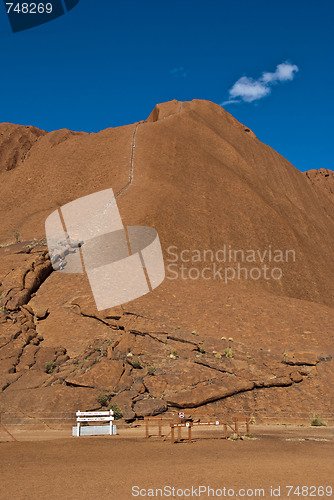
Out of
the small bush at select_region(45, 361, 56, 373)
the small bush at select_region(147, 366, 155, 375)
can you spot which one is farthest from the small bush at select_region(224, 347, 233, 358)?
the small bush at select_region(45, 361, 56, 373)

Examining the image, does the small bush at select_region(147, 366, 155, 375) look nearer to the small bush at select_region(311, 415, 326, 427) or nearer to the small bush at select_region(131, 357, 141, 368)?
the small bush at select_region(131, 357, 141, 368)

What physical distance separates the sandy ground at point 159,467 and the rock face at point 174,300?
4.18m

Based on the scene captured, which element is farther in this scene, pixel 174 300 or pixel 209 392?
pixel 174 300

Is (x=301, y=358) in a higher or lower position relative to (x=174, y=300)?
lower

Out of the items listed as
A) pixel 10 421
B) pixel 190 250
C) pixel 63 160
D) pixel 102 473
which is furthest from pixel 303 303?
pixel 63 160

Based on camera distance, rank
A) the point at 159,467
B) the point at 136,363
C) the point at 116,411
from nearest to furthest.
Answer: the point at 159,467
the point at 116,411
the point at 136,363

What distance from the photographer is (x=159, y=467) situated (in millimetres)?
8781

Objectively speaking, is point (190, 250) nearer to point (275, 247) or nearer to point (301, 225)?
point (275, 247)

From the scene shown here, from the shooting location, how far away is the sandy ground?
7.11 metres

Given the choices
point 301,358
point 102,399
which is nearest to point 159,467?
point 102,399

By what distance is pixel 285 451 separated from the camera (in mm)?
10766

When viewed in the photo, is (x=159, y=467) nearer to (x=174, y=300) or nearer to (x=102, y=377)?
(x=102, y=377)

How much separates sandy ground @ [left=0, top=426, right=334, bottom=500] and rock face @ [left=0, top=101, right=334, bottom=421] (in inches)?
164

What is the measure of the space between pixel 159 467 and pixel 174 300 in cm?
1556
